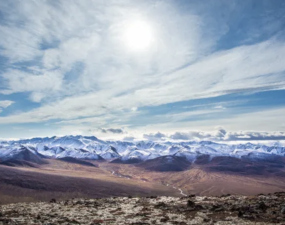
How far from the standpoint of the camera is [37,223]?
25359 mm

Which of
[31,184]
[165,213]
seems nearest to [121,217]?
[165,213]

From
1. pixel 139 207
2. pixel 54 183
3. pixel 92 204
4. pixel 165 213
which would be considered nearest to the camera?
pixel 165 213

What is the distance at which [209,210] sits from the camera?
3147 cm

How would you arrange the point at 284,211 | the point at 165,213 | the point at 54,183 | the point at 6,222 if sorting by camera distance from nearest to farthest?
the point at 6,222
the point at 284,211
the point at 165,213
the point at 54,183

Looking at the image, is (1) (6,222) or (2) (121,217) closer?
(1) (6,222)

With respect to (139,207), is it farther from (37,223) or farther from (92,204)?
(37,223)

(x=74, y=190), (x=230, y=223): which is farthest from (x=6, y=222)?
(x=74, y=190)

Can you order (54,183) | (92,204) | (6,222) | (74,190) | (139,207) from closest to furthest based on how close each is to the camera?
1. (6,222)
2. (139,207)
3. (92,204)
4. (74,190)
5. (54,183)

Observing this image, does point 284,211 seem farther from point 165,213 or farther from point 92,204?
point 92,204

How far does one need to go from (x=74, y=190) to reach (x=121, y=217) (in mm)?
89146

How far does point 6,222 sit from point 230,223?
77.8 feet

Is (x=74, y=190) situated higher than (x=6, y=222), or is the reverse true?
(x=6, y=222)

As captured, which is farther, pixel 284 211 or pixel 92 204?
pixel 92 204

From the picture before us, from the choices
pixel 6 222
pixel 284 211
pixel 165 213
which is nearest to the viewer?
pixel 6 222
